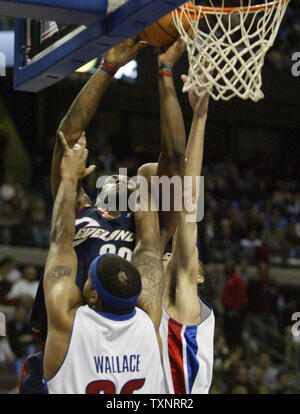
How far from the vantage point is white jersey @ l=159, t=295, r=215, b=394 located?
3.38 metres

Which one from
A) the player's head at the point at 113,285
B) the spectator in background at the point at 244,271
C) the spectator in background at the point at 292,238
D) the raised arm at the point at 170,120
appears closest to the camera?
the player's head at the point at 113,285

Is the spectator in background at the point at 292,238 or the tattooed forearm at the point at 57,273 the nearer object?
the tattooed forearm at the point at 57,273

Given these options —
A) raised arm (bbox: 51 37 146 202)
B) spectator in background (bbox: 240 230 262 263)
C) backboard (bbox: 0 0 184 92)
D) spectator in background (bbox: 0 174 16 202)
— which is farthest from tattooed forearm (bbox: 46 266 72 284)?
spectator in background (bbox: 0 174 16 202)

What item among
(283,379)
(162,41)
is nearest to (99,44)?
(162,41)

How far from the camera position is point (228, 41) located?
3.18m

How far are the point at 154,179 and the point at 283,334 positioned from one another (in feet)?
20.9

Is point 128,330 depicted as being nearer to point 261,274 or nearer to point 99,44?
point 99,44

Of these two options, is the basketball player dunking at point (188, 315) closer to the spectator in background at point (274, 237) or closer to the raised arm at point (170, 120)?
the raised arm at point (170, 120)

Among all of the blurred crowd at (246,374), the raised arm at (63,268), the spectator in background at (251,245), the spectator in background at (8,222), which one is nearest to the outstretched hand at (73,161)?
the raised arm at (63,268)

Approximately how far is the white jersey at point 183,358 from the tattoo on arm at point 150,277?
1.08ft

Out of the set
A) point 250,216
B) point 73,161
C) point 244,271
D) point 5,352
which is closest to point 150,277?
point 73,161

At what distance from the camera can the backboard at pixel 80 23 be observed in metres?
2.62

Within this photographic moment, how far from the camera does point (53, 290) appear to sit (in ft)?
9.34
